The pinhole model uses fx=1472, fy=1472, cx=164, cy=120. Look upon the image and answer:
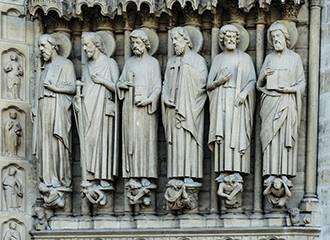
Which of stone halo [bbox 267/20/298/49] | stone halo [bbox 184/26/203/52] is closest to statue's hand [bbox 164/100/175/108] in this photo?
stone halo [bbox 184/26/203/52]

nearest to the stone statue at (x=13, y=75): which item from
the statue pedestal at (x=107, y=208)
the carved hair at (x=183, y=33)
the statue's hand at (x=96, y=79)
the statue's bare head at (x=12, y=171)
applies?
the statue's bare head at (x=12, y=171)

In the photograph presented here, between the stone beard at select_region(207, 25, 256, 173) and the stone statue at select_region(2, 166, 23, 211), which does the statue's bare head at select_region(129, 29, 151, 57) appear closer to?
the stone beard at select_region(207, 25, 256, 173)

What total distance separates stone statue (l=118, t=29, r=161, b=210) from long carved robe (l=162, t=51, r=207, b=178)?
0.14 meters

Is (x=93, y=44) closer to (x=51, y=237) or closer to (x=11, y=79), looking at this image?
(x=11, y=79)

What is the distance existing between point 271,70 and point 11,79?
2.20 m

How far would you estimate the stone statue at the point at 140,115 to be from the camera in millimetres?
11680

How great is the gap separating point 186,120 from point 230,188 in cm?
64

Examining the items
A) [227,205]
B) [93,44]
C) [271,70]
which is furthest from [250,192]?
[93,44]

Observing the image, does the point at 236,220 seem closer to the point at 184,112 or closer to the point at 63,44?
the point at 184,112

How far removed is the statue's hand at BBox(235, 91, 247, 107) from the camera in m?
11.4

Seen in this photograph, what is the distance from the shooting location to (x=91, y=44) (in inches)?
468

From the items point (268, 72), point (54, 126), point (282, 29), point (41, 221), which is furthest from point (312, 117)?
point (41, 221)

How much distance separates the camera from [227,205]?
11516mm

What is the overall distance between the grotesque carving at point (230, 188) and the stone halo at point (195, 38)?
107 centimetres
